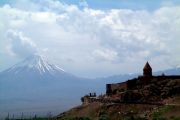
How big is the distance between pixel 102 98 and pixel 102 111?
472 centimetres

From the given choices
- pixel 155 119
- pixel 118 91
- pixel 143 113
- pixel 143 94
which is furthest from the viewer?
pixel 118 91

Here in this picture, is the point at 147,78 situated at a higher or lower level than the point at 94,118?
higher

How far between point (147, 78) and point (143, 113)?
7499 mm

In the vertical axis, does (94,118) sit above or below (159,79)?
below

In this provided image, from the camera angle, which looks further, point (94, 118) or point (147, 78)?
point (147, 78)

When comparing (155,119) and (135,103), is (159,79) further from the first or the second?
(155,119)

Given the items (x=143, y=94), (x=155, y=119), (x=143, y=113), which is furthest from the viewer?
(x=143, y=94)

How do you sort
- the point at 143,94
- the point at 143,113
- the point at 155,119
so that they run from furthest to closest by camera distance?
the point at 143,94, the point at 143,113, the point at 155,119

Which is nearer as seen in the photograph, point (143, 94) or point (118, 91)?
point (143, 94)

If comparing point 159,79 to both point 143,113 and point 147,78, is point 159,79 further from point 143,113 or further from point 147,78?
point 143,113

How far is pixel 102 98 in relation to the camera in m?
61.8

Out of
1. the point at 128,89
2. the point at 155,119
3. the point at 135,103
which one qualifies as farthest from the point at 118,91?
the point at 155,119

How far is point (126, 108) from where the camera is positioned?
56219mm

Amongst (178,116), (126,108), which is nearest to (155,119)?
(178,116)
